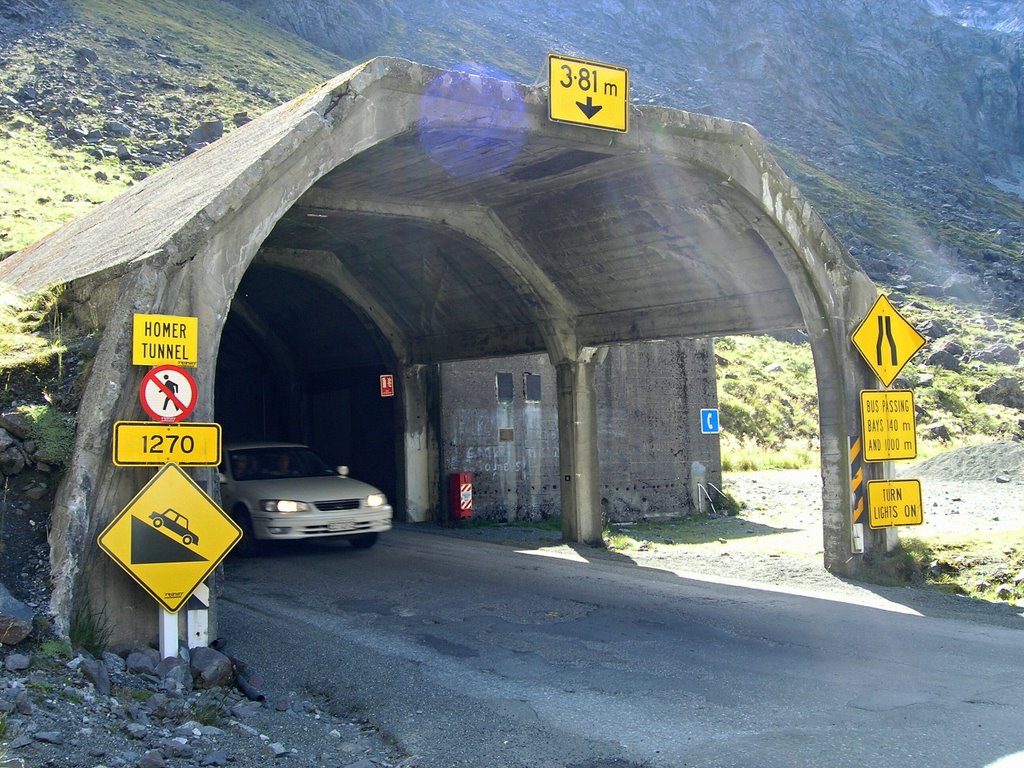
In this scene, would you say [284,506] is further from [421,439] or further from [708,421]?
[708,421]

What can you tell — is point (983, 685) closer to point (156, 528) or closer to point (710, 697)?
point (710, 697)

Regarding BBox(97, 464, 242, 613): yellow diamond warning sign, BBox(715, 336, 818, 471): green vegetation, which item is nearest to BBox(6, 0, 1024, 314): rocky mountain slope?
BBox(97, 464, 242, 613): yellow diamond warning sign

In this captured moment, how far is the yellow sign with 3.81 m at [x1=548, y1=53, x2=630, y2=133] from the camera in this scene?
11.5 meters

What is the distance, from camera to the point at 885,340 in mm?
13547

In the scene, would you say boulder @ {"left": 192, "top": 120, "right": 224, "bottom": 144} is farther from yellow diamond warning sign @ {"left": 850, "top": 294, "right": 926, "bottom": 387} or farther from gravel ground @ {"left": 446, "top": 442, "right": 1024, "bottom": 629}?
yellow diamond warning sign @ {"left": 850, "top": 294, "right": 926, "bottom": 387}

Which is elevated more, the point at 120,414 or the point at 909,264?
the point at 909,264

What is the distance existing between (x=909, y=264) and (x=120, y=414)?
6153cm

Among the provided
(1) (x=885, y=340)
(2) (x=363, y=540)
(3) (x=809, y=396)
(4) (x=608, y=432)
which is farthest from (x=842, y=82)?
(2) (x=363, y=540)

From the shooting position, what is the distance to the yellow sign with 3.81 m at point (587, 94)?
37.8 ft

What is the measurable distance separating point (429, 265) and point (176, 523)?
996 cm

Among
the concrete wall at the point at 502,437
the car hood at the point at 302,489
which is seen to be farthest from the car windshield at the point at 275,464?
the concrete wall at the point at 502,437

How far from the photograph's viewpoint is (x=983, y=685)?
8047 millimetres

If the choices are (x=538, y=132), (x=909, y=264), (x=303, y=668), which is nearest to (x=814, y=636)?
(x=303, y=668)

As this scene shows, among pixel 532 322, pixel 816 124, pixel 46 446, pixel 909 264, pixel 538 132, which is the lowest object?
pixel 46 446
